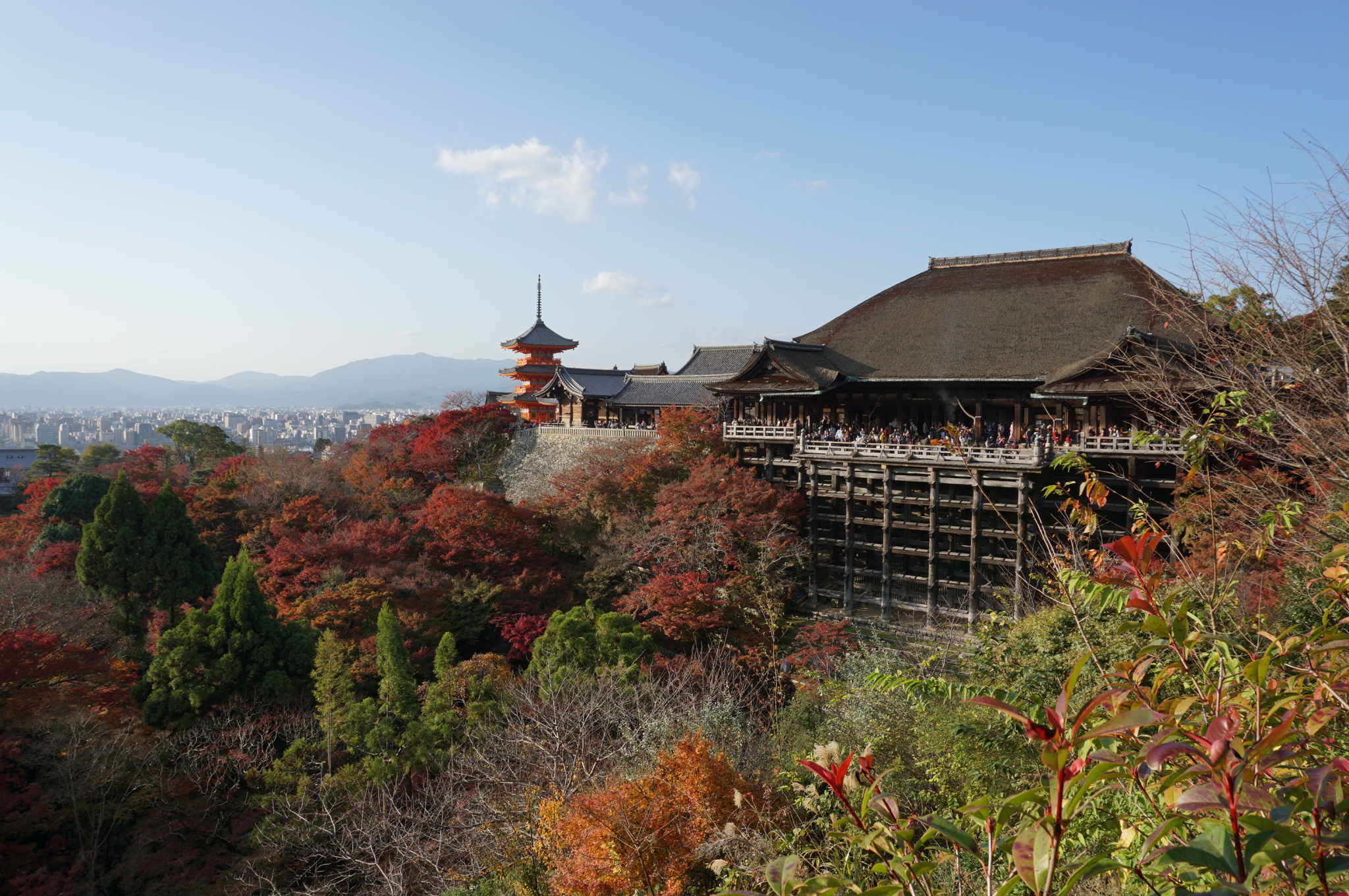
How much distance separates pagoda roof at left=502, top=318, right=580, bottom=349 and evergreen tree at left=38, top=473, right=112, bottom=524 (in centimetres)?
1979

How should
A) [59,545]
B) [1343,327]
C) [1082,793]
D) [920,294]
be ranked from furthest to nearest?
1. [920,294]
2. [59,545]
3. [1343,327]
4. [1082,793]

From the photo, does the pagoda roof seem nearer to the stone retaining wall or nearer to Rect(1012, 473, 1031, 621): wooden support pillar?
the stone retaining wall

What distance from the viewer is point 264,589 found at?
18.5 m

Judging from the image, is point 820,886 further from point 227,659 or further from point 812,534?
point 812,534

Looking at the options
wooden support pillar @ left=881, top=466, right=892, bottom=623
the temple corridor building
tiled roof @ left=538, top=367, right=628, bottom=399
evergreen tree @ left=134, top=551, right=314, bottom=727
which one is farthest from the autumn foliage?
tiled roof @ left=538, top=367, right=628, bottom=399

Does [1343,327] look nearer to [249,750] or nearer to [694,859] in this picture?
[694,859]

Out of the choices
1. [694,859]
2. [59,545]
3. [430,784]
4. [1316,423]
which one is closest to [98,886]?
[430,784]

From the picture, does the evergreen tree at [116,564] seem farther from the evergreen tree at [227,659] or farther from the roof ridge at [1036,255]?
the roof ridge at [1036,255]

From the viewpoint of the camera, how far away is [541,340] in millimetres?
40750

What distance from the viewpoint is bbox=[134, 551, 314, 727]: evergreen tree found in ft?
45.2

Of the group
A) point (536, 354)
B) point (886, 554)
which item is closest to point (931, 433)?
point (886, 554)

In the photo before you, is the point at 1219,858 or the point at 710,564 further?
the point at 710,564

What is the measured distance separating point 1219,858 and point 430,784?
12872 millimetres

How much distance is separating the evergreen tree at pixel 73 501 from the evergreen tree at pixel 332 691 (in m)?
15.7
